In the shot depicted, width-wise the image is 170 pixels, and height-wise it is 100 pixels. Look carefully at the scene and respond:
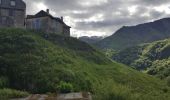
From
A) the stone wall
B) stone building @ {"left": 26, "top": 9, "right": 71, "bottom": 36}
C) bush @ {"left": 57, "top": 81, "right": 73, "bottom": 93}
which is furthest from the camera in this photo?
stone building @ {"left": 26, "top": 9, "right": 71, "bottom": 36}

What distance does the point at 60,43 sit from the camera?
339ft

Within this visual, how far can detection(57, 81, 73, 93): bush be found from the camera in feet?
215

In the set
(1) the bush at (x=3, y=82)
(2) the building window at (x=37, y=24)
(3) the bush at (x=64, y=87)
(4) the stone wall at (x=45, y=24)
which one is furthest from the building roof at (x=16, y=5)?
(3) the bush at (x=64, y=87)

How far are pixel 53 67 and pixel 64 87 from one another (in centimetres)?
1110

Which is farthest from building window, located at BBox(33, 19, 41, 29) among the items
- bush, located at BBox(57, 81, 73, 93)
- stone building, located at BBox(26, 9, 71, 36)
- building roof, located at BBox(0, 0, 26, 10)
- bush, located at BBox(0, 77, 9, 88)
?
bush, located at BBox(57, 81, 73, 93)

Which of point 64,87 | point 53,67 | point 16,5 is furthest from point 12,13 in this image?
point 64,87

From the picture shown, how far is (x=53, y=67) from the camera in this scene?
3027 inches

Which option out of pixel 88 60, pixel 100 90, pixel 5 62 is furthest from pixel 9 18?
pixel 100 90

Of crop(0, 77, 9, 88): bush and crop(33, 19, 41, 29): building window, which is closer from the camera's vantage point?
crop(0, 77, 9, 88): bush

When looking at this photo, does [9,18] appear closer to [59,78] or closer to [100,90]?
[59,78]

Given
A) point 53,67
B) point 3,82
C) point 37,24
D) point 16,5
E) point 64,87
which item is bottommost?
point 64,87

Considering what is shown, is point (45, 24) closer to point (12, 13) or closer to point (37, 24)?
point (37, 24)

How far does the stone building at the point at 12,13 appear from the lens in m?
109

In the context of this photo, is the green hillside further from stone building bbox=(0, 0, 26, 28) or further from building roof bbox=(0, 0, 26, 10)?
building roof bbox=(0, 0, 26, 10)
